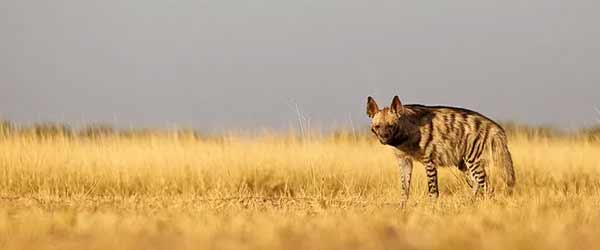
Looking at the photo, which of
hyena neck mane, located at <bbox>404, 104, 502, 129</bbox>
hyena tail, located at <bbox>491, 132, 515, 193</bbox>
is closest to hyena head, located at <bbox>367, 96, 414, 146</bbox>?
hyena neck mane, located at <bbox>404, 104, 502, 129</bbox>

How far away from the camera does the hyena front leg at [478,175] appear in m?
9.39

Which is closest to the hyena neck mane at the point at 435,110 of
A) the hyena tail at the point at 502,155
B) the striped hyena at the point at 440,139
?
the striped hyena at the point at 440,139

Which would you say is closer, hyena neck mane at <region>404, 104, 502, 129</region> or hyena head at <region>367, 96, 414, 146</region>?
hyena head at <region>367, 96, 414, 146</region>

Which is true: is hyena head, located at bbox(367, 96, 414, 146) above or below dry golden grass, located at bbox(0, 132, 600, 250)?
above

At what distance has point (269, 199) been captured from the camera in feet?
29.9

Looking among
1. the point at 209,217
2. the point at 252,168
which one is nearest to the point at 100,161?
the point at 252,168

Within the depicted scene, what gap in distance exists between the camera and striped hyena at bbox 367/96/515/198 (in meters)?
9.00

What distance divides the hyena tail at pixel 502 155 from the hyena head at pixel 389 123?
104 cm

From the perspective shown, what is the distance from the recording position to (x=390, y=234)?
4680 mm

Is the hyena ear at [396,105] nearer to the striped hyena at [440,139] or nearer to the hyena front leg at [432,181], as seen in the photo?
the striped hyena at [440,139]

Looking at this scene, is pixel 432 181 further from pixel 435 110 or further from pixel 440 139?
pixel 435 110

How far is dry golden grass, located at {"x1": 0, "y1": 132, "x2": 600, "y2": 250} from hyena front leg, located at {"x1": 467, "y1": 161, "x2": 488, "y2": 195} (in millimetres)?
319

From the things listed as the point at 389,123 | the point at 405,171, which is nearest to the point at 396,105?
the point at 389,123

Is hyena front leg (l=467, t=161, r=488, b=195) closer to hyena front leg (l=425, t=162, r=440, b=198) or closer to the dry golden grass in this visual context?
the dry golden grass
